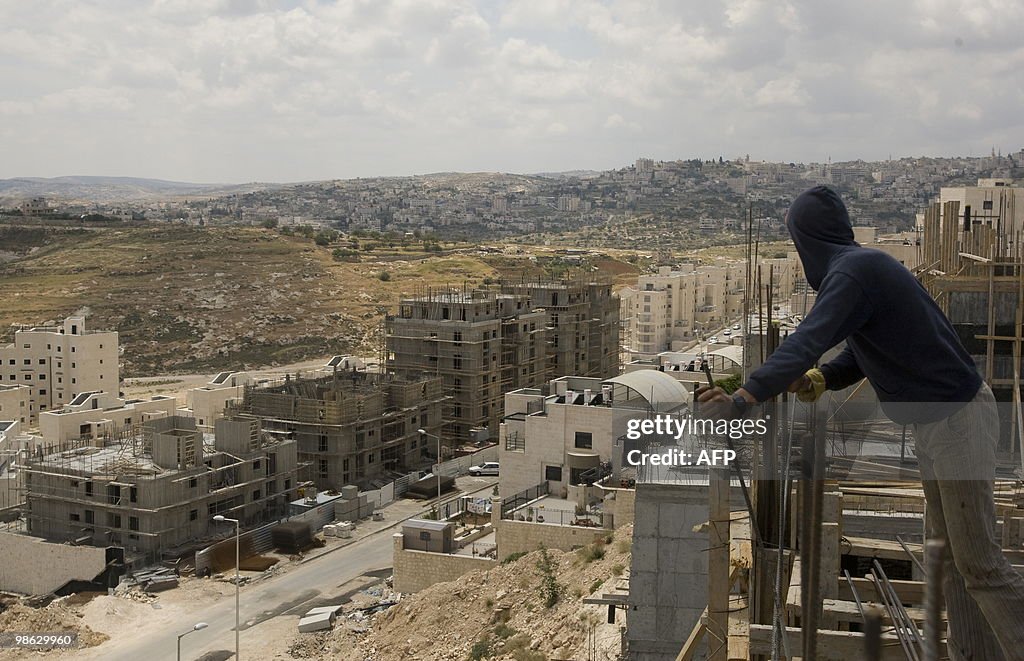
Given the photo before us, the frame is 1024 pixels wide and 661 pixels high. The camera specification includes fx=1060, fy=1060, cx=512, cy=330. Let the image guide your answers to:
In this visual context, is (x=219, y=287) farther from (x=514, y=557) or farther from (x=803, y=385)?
(x=803, y=385)

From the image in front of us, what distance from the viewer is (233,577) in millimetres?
15477

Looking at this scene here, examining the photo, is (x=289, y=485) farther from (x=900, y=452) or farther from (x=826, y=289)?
(x=826, y=289)

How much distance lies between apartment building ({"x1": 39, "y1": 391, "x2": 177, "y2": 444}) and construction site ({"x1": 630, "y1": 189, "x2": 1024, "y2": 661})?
14031 mm

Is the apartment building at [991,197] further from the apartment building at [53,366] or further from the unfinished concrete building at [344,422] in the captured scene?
the apartment building at [53,366]

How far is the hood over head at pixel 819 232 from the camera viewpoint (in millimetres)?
2057

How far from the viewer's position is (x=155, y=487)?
1631 cm

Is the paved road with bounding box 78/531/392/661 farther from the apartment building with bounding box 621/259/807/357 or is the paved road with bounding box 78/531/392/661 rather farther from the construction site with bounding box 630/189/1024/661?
the apartment building with bounding box 621/259/807/357

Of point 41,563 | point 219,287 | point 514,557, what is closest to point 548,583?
point 514,557

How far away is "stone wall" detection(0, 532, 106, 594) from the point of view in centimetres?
1563

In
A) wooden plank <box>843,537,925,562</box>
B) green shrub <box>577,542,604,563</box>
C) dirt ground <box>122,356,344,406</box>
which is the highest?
wooden plank <box>843,537,925,562</box>

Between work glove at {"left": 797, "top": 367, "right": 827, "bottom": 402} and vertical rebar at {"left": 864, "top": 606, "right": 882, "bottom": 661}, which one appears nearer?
vertical rebar at {"left": 864, "top": 606, "right": 882, "bottom": 661}

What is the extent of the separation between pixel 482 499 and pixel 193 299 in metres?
33.6

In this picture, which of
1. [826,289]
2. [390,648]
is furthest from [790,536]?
[390,648]

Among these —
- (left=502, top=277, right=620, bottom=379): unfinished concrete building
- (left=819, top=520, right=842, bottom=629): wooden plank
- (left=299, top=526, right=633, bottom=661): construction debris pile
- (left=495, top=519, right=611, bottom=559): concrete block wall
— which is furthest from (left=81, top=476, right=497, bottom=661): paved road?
(left=502, top=277, right=620, bottom=379): unfinished concrete building
